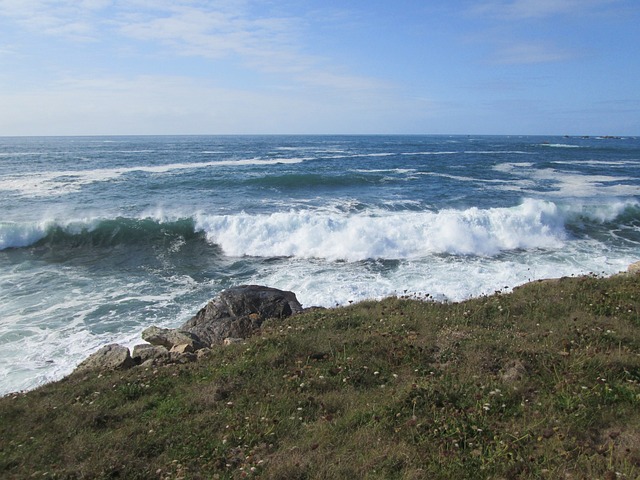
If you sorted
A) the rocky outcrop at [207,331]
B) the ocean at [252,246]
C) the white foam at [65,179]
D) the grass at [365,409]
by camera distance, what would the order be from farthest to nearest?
the white foam at [65,179] → the ocean at [252,246] → the rocky outcrop at [207,331] → the grass at [365,409]

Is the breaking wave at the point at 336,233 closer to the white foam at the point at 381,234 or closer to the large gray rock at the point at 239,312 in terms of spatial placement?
the white foam at the point at 381,234

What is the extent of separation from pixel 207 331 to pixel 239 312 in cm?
92

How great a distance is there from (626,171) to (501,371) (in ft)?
165

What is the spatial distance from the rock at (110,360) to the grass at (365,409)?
431mm

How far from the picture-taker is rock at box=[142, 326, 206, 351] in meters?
8.77

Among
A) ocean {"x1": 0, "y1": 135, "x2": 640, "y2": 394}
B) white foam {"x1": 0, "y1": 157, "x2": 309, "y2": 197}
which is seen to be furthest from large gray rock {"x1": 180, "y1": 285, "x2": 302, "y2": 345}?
white foam {"x1": 0, "y1": 157, "x2": 309, "y2": 197}

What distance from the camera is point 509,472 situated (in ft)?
13.7

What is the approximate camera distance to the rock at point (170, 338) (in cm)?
877

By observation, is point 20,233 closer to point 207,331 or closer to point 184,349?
point 207,331

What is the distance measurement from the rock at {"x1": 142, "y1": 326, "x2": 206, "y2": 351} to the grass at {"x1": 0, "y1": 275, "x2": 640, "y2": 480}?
155 cm

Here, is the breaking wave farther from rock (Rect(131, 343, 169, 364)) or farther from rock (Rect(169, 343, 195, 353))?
rock (Rect(131, 343, 169, 364))

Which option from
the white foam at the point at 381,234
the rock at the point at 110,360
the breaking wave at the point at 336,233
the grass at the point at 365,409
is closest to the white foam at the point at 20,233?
the breaking wave at the point at 336,233

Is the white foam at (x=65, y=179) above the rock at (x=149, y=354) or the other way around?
above

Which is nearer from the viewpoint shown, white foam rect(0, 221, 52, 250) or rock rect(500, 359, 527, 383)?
rock rect(500, 359, 527, 383)
